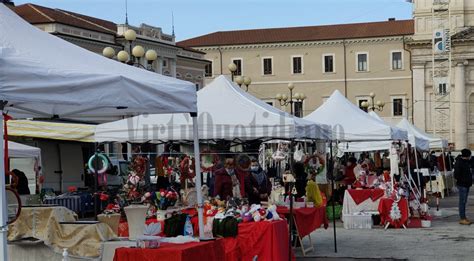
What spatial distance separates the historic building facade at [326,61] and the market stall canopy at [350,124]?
51588mm

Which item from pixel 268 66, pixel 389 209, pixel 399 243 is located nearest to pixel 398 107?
pixel 268 66

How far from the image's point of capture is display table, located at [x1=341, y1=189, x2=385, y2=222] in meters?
17.5

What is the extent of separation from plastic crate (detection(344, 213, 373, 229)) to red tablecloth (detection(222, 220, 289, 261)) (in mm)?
7724

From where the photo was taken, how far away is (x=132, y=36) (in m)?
19.7

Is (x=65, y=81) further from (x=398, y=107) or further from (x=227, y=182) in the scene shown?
(x=398, y=107)

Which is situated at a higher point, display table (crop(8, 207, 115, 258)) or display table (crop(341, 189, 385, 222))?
display table (crop(8, 207, 115, 258))

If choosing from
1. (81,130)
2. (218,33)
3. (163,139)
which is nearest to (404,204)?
(163,139)

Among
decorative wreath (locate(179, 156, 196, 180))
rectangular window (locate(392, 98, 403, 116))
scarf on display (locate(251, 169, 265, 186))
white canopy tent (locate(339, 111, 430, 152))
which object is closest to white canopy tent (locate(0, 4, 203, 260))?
decorative wreath (locate(179, 156, 196, 180))

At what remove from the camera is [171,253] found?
7.00m

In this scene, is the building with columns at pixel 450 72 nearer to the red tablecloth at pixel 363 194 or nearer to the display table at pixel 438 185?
the display table at pixel 438 185

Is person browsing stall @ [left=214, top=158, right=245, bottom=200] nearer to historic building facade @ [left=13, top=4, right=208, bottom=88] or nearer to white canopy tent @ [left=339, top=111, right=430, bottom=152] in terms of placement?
A: white canopy tent @ [left=339, top=111, right=430, bottom=152]

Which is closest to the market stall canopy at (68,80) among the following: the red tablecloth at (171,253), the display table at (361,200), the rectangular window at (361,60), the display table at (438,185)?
the red tablecloth at (171,253)

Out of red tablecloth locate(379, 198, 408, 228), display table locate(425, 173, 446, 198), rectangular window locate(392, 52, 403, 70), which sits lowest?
display table locate(425, 173, 446, 198)

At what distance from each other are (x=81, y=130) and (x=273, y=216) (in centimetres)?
1350
